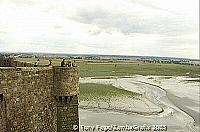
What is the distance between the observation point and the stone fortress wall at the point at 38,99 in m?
11.2

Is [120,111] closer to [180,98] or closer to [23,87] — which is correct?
[180,98]

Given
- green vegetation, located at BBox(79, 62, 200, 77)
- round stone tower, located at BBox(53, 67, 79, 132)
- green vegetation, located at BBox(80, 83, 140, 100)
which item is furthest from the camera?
green vegetation, located at BBox(79, 62, 200, 77)

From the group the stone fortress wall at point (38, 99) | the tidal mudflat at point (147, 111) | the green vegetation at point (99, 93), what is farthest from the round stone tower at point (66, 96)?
the green vegetation at point (99, 93)

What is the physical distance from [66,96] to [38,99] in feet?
4.44

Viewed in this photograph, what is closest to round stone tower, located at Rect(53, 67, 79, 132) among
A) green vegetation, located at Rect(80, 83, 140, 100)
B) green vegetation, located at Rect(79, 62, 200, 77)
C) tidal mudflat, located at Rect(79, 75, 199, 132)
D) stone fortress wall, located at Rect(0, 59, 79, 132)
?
stone fortress wall, located at Rect(0, 59, 79, 132)

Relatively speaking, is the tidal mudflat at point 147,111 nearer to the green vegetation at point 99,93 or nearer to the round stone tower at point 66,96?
the green vegetation at point 99,93

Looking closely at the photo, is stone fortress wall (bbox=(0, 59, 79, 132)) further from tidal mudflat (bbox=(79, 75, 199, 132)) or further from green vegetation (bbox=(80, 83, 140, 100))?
green vegetation (bbox=(80, 83, 140, 100))

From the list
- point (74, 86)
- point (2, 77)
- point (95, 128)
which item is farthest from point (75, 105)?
point (95, 128)

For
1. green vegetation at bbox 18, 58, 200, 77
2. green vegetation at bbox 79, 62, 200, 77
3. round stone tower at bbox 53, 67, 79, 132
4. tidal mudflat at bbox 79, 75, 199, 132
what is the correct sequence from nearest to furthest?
round stone tower at bbox 53, 67, 79, 132 → tidal mudflat at bbox 79, 75, 199, 132 → green vegetation at bbox 18, 58, 200, 77 → green vegetation at bbox 79, 62, 200, 77

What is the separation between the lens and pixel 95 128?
25109 millimetres

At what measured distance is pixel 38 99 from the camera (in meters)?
12.8

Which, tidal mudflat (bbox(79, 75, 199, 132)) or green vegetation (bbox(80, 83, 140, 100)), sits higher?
green vegetation (bbox(80, 83, 140, 100))

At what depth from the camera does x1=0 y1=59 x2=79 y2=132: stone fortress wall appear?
11.2 meters

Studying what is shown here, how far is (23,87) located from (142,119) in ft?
60.6
